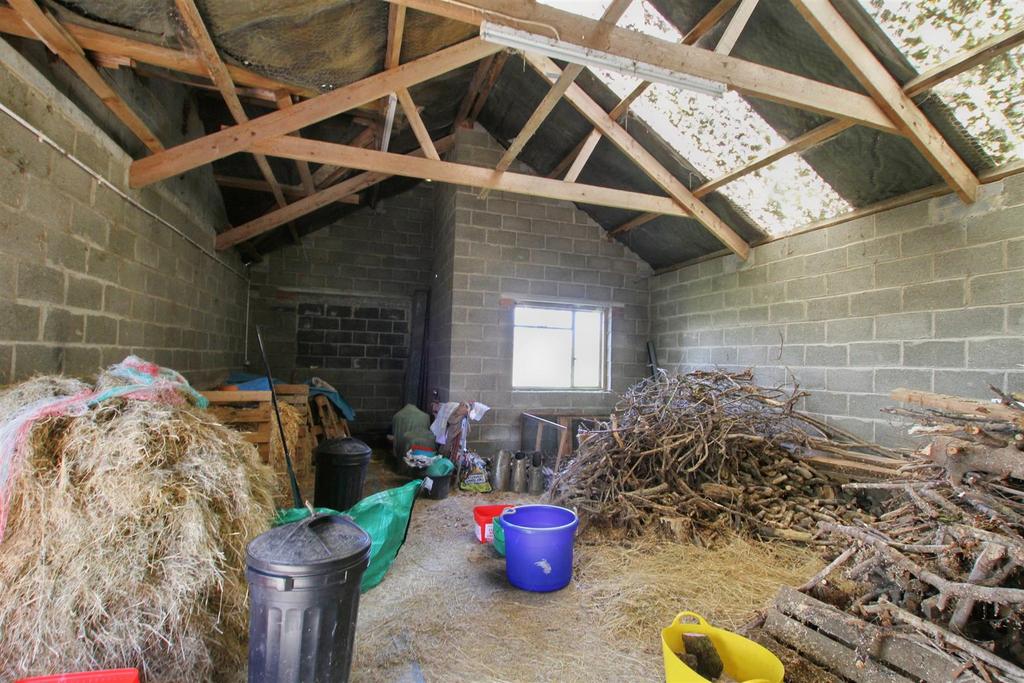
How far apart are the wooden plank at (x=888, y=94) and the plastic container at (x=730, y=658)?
3.26 metres

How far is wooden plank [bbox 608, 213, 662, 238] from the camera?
547 cm

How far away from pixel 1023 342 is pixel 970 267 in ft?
1.95

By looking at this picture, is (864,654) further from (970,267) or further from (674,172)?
(674,172)

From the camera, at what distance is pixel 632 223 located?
5.72 m

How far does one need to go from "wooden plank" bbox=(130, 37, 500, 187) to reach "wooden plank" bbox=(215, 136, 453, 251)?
145cm

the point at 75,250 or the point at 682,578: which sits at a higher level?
the point at 75,250

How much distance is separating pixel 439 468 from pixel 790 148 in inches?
161

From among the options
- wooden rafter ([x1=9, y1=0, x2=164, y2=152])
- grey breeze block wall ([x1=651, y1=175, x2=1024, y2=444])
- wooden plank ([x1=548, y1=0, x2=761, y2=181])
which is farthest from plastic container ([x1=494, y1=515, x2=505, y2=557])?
wooden rafter ([x1=9, y1=0, x2=164, y2=152])

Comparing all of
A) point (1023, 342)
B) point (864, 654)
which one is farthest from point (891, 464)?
point (864, 654)

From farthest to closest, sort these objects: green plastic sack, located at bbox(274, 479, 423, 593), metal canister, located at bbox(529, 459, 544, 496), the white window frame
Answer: the white window frame, metal canister, located at bbox(529, 459, 544, 496), green plastic sack, located at bbox(274, 479, 423, 593)

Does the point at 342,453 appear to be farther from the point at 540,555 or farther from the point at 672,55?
the point at 672,55

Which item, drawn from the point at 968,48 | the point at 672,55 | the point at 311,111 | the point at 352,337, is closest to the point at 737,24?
the point at 672,55

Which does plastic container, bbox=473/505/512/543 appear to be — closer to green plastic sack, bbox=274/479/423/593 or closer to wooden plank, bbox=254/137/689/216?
green plastic sack, bbox=274/479/423/593

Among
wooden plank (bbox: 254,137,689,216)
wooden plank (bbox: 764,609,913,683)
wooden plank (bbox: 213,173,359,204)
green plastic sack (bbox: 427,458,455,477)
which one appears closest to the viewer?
wooden plank (bbox: 764,609,913,683)
